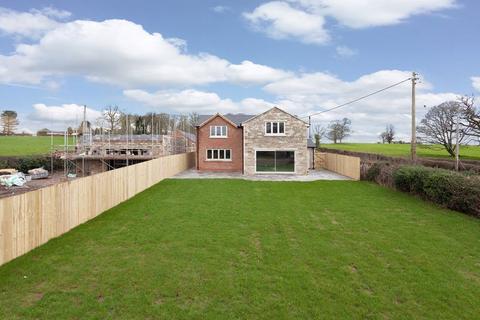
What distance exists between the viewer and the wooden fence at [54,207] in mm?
7230

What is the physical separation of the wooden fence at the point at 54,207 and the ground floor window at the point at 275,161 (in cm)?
1421

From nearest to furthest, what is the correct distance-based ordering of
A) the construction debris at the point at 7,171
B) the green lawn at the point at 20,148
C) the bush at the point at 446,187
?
the bush at the point at 446,187
the construction debris at the point at 7,171
the green lawn at the point at 20,148

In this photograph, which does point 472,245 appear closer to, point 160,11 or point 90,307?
point 90,307

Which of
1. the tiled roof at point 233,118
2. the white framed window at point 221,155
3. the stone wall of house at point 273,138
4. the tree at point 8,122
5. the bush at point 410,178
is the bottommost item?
the bush at point 410,178

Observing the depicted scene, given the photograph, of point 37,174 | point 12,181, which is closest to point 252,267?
point 12,181

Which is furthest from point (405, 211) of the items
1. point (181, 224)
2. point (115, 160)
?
point (115, 160)

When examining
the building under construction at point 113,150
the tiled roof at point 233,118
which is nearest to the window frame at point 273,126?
the tiled roof at point 233,118

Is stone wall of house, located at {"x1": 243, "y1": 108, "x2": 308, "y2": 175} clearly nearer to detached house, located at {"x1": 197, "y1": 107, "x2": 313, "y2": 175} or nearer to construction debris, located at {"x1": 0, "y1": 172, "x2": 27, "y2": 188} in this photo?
detached house, located at {"x1": 197, "y1": 107, "x2": 313, "y2": 175}

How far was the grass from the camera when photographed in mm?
5457

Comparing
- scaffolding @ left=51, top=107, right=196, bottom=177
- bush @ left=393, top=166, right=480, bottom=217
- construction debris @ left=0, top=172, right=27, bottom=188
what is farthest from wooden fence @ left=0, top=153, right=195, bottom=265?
scaffolding @ left=51, top=107, right=196, bottom=177

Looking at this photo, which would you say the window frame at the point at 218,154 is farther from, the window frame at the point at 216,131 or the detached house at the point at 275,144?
the detached house at the point at 275,144

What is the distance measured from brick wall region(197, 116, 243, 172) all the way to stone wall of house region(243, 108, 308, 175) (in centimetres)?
275

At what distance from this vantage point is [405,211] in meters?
13.2

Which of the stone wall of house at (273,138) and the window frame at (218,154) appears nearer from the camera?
the stone wall of house at (273,138)
